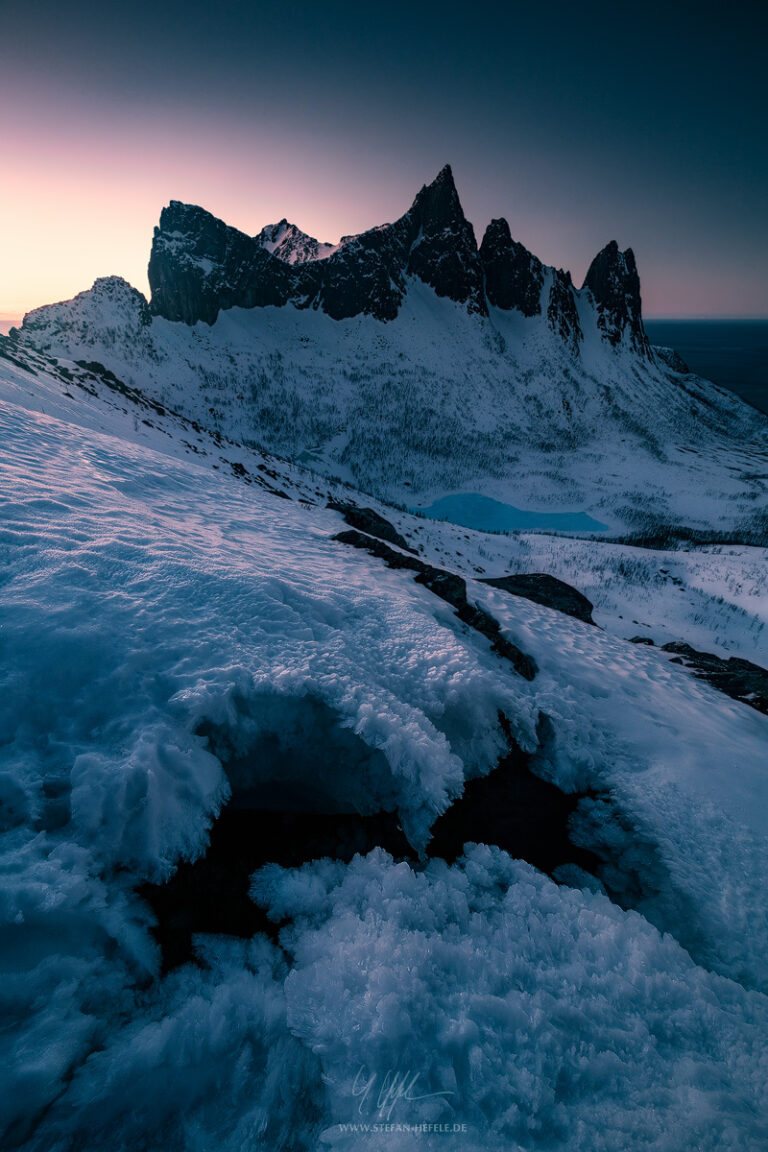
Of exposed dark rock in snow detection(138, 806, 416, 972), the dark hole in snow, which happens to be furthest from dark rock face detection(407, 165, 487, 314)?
exposed dark rock in snow detection(138, 806, 416, 972)

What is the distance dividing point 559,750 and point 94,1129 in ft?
17.3

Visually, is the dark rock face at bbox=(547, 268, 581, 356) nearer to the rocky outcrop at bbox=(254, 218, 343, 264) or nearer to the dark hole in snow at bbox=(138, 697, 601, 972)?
the rocky outcrop at bbox=(254, 218, 343, 264)

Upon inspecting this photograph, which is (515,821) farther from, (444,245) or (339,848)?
(444,245)

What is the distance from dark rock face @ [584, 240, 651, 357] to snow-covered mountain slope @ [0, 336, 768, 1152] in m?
91.9

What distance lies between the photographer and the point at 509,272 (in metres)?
72.2

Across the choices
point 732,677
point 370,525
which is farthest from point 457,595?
point 370,525

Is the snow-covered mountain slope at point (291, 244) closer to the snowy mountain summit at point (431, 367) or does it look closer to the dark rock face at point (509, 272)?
the snowy mountain summit at point (431, 367)

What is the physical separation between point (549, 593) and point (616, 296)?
93.1 meters

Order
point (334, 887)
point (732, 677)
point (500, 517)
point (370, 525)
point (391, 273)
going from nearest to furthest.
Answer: point (334, 887), point (732, 677), point (370, 525), point (500, 517), point (391, 273)

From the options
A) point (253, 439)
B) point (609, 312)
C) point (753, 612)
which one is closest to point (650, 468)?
point (753, 612)

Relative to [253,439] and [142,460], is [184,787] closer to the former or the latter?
[142,460]

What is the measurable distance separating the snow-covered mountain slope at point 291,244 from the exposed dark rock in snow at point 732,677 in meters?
88.7

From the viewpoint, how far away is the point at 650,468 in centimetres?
4772

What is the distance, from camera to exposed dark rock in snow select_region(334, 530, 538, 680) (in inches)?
288
